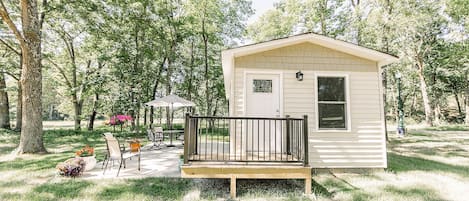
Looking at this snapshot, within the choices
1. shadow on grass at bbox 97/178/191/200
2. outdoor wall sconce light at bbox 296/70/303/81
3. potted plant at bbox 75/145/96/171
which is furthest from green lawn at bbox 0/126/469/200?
outdoor wall sconce light at bbox 296/70/303/81

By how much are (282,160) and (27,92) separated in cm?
785

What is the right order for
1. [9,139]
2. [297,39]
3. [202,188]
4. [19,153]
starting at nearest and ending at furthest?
1. [202,188]
2. [297,39]
3. [19,153]
4. [9,139]

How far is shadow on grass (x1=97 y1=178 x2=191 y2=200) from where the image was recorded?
4.11m

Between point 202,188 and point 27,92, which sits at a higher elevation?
point 27,92

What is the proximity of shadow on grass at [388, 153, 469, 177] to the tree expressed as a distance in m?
10.2

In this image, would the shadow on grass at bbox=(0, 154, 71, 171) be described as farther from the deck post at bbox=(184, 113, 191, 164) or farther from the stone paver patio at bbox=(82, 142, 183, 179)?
the deck post at bbox=(184, 113, 191, 164)

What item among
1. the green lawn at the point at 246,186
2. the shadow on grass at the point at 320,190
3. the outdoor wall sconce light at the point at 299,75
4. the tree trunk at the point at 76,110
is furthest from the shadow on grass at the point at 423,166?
the tree trunk at the point at 76,110

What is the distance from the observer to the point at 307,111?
5676mm

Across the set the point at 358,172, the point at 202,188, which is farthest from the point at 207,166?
the point at 358,172

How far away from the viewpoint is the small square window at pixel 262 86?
572cm

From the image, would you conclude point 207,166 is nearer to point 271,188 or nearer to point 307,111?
point 271,188

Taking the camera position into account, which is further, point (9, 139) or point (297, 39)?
point (9, 139)

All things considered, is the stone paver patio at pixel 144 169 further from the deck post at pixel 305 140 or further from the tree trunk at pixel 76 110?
the tree trunk at pixel 76 110

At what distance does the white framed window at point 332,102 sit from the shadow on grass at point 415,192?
1.55 m
